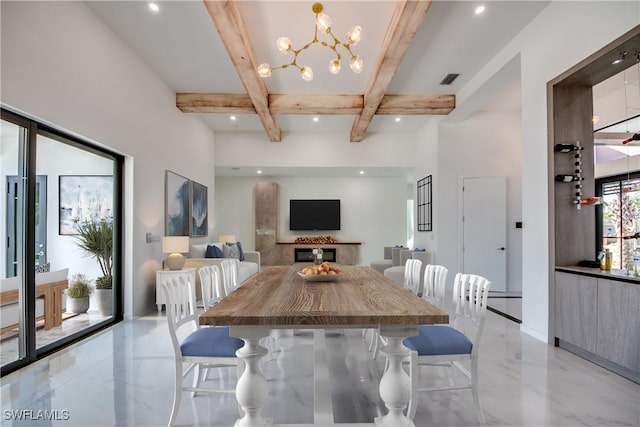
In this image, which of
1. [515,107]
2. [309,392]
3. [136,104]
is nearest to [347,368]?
[309,392]

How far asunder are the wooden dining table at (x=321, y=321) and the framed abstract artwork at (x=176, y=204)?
12.3ft

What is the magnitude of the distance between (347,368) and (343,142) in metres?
5.59

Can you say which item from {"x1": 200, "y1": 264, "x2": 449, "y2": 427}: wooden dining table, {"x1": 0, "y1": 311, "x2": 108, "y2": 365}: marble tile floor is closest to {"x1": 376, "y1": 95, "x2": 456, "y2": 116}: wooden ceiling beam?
{"x1": 200, "y1": 264, "x2": 449, "y2": 427}: wooden dining table

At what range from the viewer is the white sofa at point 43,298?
2596 mm

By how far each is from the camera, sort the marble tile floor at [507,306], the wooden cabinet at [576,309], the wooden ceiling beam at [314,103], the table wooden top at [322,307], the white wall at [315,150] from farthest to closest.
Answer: the white wall at [315,150], the wooden ceiling beam at [314,103], the marble tile floor at [507,306], the wooden cabinet at [576,309], the table wooden top at [322,307]

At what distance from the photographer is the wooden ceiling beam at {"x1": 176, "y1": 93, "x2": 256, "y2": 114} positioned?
5.32m

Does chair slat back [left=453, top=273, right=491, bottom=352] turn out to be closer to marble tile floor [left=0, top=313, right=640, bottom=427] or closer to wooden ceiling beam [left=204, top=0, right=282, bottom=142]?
marble tile floor [left=0, top=313, right=640, bottom=427]

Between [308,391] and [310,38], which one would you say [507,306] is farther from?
[310,38]

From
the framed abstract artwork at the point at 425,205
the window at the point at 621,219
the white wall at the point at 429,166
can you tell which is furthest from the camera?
the framed abstract artwork at the point at 425,205

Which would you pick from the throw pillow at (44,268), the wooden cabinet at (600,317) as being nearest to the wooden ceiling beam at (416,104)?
the wooden cabinet at (600,317)

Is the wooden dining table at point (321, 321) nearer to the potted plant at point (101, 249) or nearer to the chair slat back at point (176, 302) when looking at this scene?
the chair slat back at point (176, 302)

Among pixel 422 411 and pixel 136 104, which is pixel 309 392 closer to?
pixel 422 411

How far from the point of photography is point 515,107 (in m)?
5.84

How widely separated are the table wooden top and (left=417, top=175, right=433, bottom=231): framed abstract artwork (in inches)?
179
